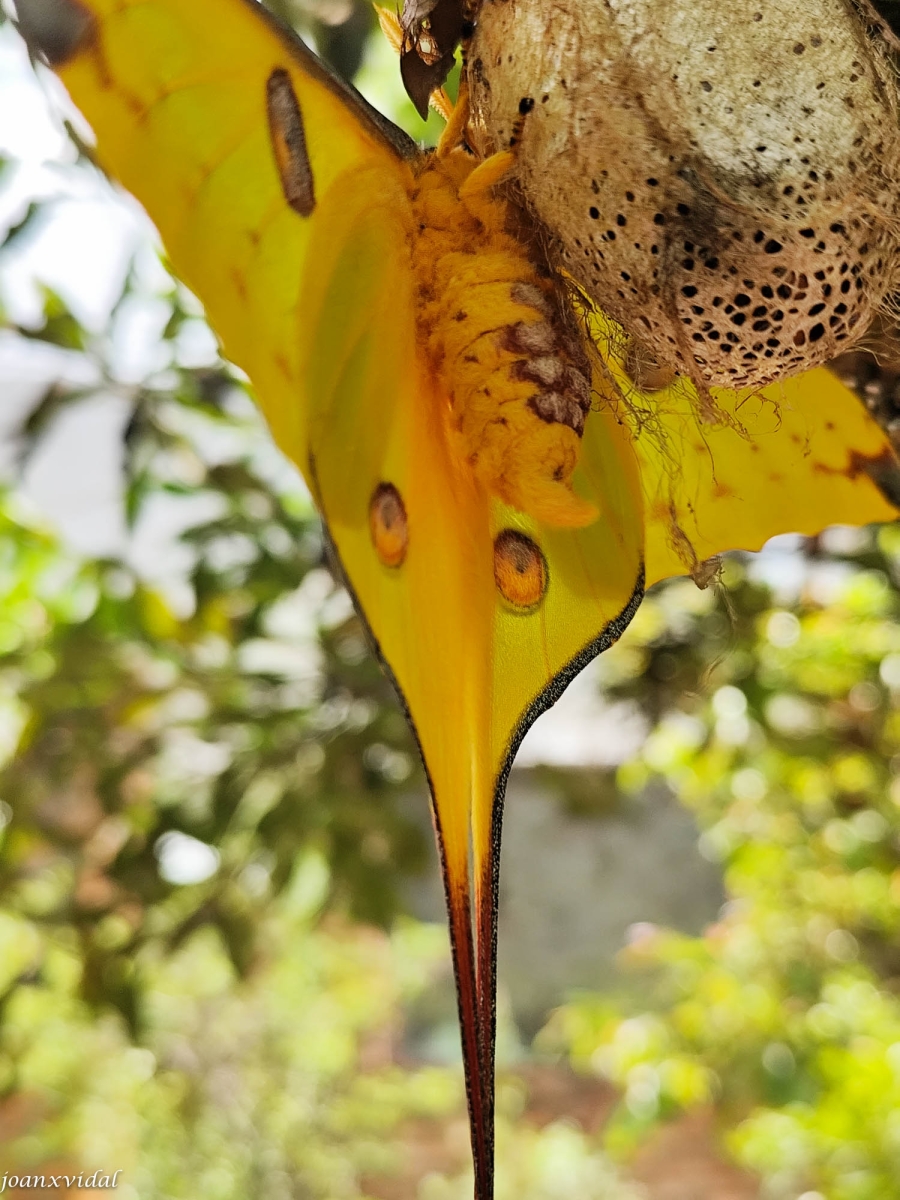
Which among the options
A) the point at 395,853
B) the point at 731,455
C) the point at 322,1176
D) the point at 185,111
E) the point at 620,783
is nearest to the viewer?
the point at 185,111

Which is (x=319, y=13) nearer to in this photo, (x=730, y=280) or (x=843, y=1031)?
(x=730, y=280)

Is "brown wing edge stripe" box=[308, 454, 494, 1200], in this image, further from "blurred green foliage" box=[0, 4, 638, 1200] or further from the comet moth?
"blurred green foliage" box=[0, 4, 638, 1200]

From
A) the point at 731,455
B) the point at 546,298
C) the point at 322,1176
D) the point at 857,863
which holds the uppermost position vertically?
the point at 546,298

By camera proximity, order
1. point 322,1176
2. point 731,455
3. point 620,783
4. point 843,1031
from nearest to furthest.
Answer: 1. point 731,455
2. point 620,783
3. point 843,1031
4. point 322,1176

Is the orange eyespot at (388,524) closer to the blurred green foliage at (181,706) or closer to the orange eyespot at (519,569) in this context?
the orange eyespot at (519,569)

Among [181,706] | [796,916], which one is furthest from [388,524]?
[796,916]

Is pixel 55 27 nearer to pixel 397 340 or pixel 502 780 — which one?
pixel 397 340

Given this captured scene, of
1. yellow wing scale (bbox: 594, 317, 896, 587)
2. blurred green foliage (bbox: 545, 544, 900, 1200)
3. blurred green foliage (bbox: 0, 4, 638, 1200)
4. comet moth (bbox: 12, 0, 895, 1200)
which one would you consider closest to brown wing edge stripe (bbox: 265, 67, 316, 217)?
comet moth (bbox: 12, 0, 895, 1200)

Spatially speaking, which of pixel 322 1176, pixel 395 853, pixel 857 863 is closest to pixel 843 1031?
pixel 857 863
